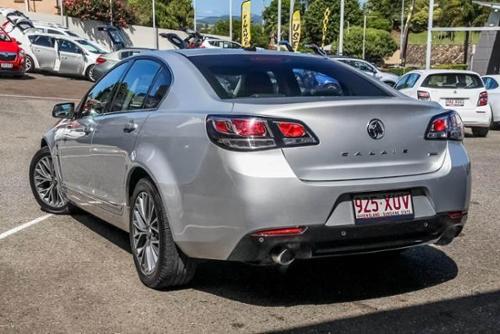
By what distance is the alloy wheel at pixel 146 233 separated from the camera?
14.6 feet

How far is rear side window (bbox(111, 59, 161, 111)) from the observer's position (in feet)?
16.1

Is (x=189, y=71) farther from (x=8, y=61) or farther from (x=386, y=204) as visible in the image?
(x=8, y=61)

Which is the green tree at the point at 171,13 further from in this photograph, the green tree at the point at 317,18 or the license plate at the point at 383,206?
the license plate at the point at 383,206

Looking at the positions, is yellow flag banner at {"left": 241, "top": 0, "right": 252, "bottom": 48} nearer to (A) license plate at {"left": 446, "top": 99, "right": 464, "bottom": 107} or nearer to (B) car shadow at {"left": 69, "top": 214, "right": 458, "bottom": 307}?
(A) license plate at {"left": 446, "top": 99, "right": 464, "bottom": 107}

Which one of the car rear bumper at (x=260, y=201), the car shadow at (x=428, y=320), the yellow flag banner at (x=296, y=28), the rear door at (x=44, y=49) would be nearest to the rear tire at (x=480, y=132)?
the car shadow at (x=428, y=320)

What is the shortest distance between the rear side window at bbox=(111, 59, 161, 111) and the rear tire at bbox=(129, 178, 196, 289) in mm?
723

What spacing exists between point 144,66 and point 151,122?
79cm

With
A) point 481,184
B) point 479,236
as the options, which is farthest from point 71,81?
point 479,236

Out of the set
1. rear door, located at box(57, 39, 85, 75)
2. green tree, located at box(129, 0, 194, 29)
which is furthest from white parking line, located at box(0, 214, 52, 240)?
green tree, located at box(129, 0, 194, 29)

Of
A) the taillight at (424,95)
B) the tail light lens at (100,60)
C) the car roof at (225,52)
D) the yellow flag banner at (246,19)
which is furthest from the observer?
the yellow flag banner at (246,19)

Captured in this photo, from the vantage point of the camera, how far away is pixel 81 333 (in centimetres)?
382

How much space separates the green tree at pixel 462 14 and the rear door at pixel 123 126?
69.1 metres

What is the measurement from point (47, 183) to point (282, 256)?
12.2 ft

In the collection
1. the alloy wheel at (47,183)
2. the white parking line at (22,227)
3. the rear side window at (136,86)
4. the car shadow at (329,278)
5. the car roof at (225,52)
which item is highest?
the car roof at (225,52)
